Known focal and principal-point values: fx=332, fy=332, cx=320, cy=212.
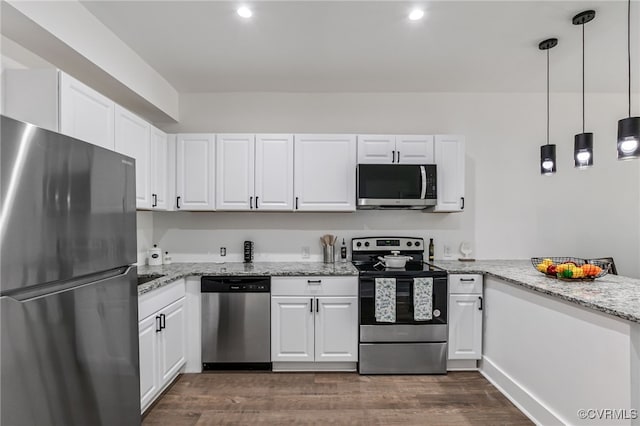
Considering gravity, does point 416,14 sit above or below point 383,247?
above

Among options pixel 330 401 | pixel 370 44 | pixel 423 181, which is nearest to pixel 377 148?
pixel 423 181

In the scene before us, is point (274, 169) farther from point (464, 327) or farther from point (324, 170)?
point (464, 327)

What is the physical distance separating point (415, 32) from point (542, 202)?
246cm

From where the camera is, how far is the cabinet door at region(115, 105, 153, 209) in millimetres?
2386

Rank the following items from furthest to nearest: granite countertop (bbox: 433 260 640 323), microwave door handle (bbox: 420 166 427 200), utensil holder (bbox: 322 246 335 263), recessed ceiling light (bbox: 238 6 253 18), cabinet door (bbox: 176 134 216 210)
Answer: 1. utensil holder (bbox: 322 246 335 263)
2. cabinet door (bbox: 176 134 216 210)
3. microwave door handle (bbox: 420 166 427 200)
4. recessed ceiling light (bbox: 238 6 253 18)
5. granite countertop (bbox: 433 260 640 323)

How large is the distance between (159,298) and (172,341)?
17.4 inches

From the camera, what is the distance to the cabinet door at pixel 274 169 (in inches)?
129

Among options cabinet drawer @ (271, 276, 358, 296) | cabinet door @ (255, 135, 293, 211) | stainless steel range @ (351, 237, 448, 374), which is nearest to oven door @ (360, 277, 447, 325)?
stainless steel range @ (351, 237, 448, 374)

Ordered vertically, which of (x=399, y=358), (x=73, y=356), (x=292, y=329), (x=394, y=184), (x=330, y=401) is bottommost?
(x=330, y=401)

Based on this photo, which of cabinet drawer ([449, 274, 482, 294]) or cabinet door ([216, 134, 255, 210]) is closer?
cabinet drawer ([449, 274, 482, 294])

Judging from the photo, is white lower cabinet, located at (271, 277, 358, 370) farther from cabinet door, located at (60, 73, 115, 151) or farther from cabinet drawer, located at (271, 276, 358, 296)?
cabinet door, located at (60, 73, 115, 151)

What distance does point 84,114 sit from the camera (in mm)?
1964

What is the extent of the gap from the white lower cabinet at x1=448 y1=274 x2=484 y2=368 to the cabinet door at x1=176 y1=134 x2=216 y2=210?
8.01ft

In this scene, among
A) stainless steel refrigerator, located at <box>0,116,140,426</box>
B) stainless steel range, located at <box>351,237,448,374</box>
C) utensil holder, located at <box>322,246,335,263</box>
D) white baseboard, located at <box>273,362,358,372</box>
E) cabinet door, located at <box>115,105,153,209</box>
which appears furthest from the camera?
utensil holder, located at <box>322,246,335,263</box>
